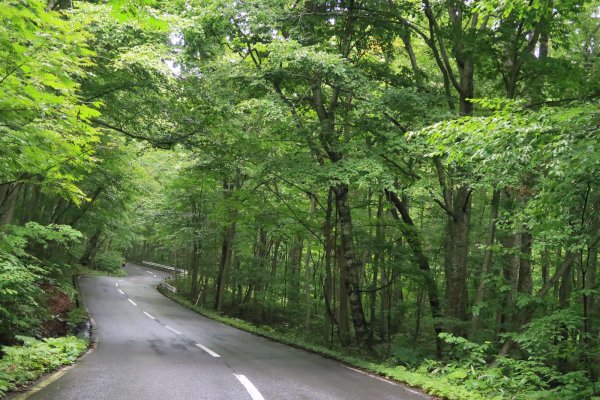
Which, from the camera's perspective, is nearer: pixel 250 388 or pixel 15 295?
pixel 250 388

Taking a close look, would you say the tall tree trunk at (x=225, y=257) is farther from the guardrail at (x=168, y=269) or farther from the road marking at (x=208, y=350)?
the road marking at (x=208, y=350)

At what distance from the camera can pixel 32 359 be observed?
7430 mm

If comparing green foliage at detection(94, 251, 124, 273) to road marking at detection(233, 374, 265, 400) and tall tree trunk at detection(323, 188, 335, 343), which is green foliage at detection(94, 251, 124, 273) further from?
road marking at detection(233, 374, 265, 400)

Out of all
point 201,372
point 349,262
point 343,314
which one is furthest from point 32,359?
point 343,314

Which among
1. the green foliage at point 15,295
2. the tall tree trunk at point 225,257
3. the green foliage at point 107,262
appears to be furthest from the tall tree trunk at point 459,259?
the green foliage at point 107,262

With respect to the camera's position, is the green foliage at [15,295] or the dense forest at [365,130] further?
the green foliage at [15,295]

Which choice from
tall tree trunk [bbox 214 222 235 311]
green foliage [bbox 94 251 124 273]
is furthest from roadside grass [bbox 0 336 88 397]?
green foliage [bbox 94 251 124 273]

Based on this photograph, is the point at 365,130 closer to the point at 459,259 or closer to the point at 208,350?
the point at 459,259

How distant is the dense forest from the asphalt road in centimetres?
180

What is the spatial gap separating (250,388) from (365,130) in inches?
282

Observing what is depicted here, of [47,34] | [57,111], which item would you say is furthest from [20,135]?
[47,34]

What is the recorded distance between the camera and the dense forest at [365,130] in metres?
5.35

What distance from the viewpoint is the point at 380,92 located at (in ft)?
34.9

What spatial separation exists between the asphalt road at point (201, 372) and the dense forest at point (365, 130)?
1.80 meters
